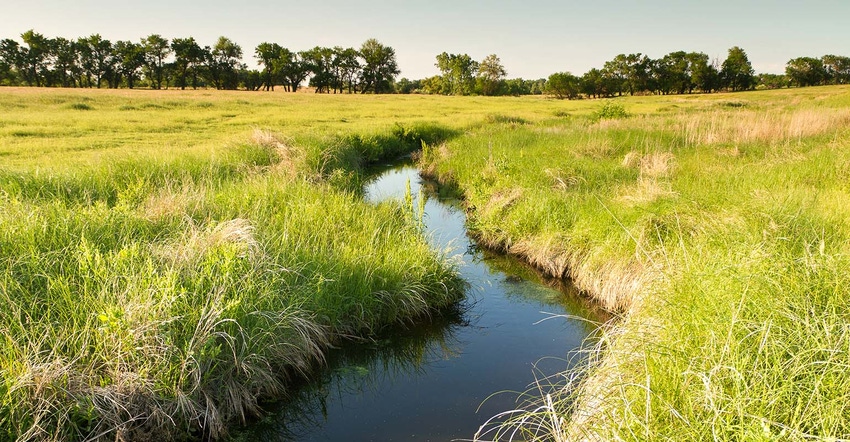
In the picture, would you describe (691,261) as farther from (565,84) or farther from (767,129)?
(565,84)

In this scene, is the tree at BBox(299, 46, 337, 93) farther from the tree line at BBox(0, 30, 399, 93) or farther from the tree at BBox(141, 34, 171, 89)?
the tree at BBox(141, 34, 171, 89)

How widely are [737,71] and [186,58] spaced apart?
8426 centimetres

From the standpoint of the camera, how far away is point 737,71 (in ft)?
250

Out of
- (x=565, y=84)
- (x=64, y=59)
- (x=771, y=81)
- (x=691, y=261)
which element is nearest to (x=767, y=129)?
(x=691, y=261)

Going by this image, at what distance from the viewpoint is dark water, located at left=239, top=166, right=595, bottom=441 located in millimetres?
4348

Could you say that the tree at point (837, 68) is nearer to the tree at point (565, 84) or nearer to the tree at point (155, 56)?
the tree at point (565, 84)

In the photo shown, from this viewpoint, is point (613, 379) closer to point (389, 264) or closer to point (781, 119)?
point (389, 264)

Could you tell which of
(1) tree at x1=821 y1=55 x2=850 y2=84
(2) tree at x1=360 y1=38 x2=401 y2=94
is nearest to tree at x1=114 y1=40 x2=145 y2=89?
(2) tree at x1=360 y1=38 x2=401 y2=94

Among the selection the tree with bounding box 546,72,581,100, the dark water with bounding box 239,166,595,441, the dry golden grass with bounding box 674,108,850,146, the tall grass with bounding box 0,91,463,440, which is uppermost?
the tree with bounding box 546,72,581,100

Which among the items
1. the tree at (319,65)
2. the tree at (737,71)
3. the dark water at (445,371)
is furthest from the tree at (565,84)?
the dark water at (445,371)

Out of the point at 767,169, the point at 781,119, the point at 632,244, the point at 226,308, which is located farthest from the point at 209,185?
the point at 781,119

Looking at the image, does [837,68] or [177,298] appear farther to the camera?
[837,68]

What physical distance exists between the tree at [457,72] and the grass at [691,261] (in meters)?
67.1

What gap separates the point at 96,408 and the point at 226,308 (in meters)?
1.08
